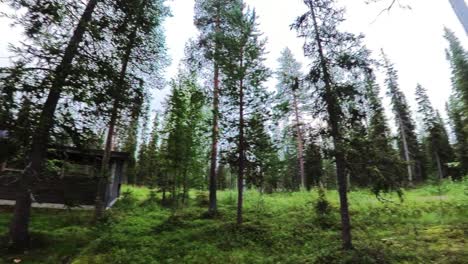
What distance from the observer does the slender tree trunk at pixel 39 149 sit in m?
8.16

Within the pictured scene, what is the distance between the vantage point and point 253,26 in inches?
570

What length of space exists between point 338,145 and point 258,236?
198 inches

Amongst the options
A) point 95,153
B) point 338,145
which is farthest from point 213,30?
point 338,145

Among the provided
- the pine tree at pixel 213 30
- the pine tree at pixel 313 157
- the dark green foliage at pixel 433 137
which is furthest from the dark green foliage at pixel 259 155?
the dark green foliage at pixel 433 137

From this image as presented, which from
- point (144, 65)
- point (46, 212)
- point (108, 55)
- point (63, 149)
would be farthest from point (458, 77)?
point (46, 212)

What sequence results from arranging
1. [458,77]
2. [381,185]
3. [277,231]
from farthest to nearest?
1. [458,77]
2. [277,231]
3. [381,185]

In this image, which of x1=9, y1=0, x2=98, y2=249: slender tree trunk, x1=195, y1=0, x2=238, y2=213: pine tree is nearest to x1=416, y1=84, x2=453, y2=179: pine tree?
x1=195, y1=0, x2=238, y2=213: pine tree

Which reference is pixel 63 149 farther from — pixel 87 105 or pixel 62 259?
pixel 62 259

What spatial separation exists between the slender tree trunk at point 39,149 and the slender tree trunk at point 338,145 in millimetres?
7798

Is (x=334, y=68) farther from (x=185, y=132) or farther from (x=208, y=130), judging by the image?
(x=185, y=132)

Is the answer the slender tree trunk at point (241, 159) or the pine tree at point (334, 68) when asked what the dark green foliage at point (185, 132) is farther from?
the pine tree at point (334, 68)

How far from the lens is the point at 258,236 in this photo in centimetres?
1159

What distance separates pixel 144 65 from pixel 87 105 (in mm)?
5746

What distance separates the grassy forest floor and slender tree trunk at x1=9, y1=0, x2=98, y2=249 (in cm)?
72
